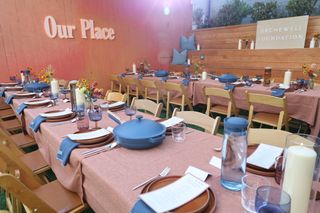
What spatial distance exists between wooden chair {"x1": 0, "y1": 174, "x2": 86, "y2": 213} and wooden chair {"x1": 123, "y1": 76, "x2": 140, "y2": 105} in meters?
2.90

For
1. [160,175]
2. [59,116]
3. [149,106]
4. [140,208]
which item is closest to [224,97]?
[149,106]

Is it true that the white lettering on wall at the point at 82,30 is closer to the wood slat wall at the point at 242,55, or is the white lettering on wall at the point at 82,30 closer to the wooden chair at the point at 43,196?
the wood slat wall at the point at 242,55

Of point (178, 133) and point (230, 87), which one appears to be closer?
point (178, 133)

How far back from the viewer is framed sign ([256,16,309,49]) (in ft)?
14.9

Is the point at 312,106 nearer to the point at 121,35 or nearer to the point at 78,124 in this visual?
the point at 78,124

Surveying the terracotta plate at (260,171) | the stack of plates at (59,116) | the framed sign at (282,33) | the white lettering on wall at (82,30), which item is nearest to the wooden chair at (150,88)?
the white lettering on wall at (82,30)

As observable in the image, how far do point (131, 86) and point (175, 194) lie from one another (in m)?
3.83

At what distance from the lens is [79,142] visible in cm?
118

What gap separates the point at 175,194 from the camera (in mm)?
759

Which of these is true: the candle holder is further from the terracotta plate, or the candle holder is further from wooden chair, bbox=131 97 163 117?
wooden chair, bbox=131 97 163 117

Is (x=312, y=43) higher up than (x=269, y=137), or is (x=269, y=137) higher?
(x=312, y=43)

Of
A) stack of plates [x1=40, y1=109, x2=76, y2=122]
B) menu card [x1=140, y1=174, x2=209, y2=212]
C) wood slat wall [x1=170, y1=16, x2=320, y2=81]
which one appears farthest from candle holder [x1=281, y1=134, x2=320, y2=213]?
wood slat wall [x1=170, y1=16, x2=320, y2=81]

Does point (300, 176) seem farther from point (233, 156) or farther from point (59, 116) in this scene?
point (59, 116)

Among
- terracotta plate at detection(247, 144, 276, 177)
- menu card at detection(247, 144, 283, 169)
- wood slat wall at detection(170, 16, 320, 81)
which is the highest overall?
wood slat wall at detection(170, 16, 320, 81)
